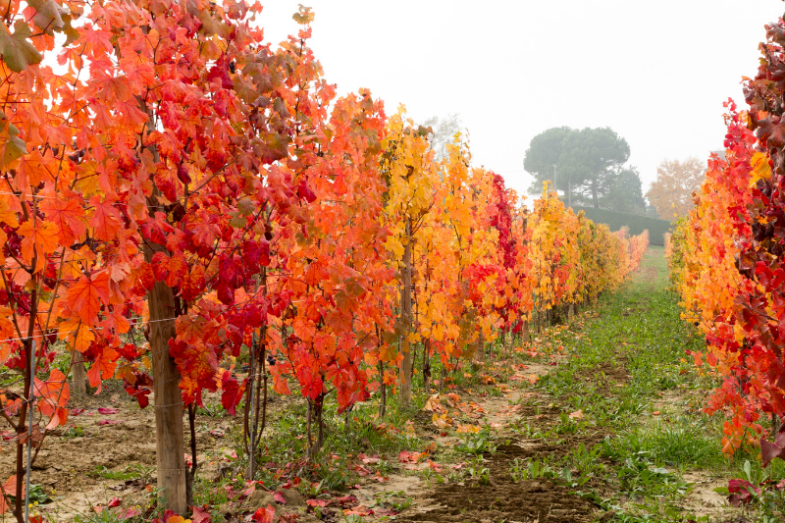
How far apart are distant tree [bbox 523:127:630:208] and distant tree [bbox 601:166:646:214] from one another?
0.27 m

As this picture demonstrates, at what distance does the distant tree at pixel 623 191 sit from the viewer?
65000 millimetres

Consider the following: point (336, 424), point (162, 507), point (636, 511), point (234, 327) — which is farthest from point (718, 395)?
point (162, 507)

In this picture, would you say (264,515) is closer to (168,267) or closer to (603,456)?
(168,267)

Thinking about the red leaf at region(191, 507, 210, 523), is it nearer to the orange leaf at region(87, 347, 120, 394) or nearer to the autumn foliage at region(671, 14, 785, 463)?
the orange leaf at region(87, 347, 120, 394)

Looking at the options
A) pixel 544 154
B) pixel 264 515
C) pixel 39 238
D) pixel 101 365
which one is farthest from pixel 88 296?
pixel 544 154

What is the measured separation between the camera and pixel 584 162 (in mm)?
69375

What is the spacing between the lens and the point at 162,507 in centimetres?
279

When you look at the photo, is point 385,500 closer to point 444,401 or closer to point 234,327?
point 234,327

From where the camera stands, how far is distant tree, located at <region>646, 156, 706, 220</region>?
197ft

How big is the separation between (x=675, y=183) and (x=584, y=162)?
464 inches

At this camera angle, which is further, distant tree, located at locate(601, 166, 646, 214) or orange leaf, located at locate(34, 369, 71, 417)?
distant tree, located at locate(601, 166, 646, 214)

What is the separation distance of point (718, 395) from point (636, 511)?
Answer: 147 centimetres

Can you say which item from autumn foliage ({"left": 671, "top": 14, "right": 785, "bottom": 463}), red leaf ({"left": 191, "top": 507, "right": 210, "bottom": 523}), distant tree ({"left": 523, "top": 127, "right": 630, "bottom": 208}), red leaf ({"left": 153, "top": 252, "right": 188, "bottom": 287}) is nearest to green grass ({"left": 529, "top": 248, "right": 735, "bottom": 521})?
autumn foliage ({"left": 671, "top": 14, "right": 785, "bottom": 463})

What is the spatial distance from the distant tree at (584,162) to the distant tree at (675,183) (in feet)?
21.3
